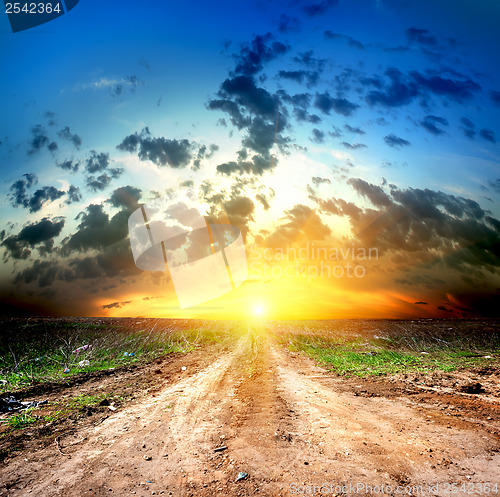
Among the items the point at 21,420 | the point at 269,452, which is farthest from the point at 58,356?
the point at 269,452

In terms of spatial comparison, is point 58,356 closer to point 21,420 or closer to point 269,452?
point 21,420

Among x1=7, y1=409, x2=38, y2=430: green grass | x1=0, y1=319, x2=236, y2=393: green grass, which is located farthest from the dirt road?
x1=0, y1=319, x2=236, y2=393: green grass

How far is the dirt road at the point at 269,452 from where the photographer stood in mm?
2963

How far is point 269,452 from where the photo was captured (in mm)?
3584

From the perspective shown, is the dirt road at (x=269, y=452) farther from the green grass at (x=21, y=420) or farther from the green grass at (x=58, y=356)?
the green grass at (x=58, y=356)

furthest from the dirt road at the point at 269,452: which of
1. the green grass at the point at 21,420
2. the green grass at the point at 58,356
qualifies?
the green grass at the point at 58,356

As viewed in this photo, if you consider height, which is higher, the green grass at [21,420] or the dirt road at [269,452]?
the green grass at [21,420]

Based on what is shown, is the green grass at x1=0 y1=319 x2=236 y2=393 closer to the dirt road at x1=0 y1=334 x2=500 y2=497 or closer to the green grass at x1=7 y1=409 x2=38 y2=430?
the green grass at x1=7 y1=409 x2=38 y2=430

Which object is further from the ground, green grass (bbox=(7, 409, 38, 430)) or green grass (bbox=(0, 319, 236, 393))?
green grass (bbox=(7, 409, 38, 430))

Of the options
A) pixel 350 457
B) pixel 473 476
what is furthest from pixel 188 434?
pixel 473 476

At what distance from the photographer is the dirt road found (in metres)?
2.96

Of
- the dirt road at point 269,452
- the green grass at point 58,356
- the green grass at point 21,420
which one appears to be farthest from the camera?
the green grass at point 58,356

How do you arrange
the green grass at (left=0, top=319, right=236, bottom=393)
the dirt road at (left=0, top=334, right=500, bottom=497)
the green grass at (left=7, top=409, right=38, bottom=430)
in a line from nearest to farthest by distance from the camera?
the dirt road at (left=0, top=334, right=500, bottom=497), the green grass at (left=7, top=409, right=38, bottom=430), the green grass at (left=0, top=319, right=236, bottom=393)

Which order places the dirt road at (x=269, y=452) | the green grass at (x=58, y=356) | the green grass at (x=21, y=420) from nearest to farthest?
the dirt road at (x=269, y=452) < the green grass at (x=21, y=420) < the green grass at (x=58, y=356)
